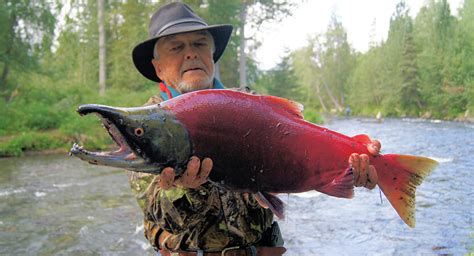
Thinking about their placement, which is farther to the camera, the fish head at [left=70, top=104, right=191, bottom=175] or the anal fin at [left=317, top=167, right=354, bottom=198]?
the anal fin at [left=317, top=167, right=354, bottom=198]

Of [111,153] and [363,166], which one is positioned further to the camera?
[363,166]

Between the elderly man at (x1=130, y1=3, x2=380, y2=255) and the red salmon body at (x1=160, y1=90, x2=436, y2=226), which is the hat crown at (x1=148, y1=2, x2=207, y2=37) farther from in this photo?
the red salmon body at (x1=160, y1=90, x2=436, y2=226)

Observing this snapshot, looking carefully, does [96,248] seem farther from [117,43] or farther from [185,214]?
[117,43]

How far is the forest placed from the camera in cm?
2128

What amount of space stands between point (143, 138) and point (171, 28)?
1.37 meters

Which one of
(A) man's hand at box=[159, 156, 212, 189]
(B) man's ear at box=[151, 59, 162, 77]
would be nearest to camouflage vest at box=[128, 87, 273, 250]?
(A) man's hand at box=[159, 156, 212, 189]

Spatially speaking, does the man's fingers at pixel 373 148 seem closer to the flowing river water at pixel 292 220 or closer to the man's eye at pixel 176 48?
the man's eye at pixel 176 48

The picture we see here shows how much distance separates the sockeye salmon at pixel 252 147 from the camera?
1878 millimetres

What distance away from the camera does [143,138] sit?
6.10 ft

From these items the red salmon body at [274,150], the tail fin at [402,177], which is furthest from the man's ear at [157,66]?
the tail fin at [402,177]

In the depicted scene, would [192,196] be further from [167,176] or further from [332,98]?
[332,98]

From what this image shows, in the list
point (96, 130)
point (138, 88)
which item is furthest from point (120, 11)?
point (96, 130)

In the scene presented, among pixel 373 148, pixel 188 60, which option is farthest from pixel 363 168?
pixel 188 60

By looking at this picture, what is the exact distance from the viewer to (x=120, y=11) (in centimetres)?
3447
